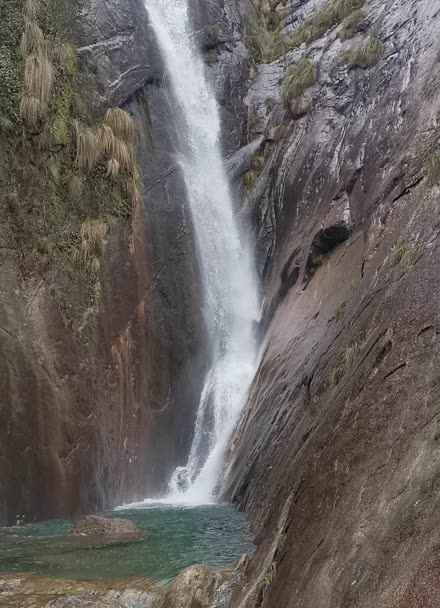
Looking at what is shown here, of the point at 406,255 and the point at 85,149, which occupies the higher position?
the point at 85,149

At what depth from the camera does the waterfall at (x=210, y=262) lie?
13352mm

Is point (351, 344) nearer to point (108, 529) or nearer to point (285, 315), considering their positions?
point (108, 529)

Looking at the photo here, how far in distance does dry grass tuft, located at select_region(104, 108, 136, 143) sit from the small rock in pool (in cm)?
902

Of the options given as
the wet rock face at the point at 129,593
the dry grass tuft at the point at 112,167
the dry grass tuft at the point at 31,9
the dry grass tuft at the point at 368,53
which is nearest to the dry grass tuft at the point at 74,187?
the dry grass tuft at the point at 112,167

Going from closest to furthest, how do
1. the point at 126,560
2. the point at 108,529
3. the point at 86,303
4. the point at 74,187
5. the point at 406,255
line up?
the point at 406,255 < the point at 126,560 < the point at 108,529 < the point at 86,303 < the point at 74,187

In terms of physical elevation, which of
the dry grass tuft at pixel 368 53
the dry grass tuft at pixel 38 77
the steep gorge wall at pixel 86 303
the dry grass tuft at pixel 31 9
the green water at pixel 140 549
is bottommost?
the green water at pixel 140 549

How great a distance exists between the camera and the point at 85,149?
12828 mm

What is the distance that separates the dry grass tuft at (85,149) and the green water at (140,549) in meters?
7.53

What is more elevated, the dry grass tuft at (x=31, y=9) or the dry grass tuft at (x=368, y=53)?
the dry grass tuft at (x=31, y=9)

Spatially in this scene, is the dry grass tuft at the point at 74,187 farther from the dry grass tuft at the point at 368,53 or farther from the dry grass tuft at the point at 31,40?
the dry grass tuft at the point at 368,53

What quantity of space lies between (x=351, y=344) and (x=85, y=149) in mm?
8625

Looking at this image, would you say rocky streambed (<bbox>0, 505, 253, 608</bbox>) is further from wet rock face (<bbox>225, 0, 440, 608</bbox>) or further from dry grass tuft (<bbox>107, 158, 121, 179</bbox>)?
dry grass tuft (<bbox>107, 158, 121, 179</bbox>)

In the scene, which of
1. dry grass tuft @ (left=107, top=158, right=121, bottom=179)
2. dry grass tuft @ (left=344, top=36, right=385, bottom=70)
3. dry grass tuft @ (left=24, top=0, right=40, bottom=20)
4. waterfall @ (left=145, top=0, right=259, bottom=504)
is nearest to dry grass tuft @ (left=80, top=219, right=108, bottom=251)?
dry grass tuft @ (left=107, top=158, right=121, bottom=179)

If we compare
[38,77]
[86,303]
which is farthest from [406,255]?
[38,77]
